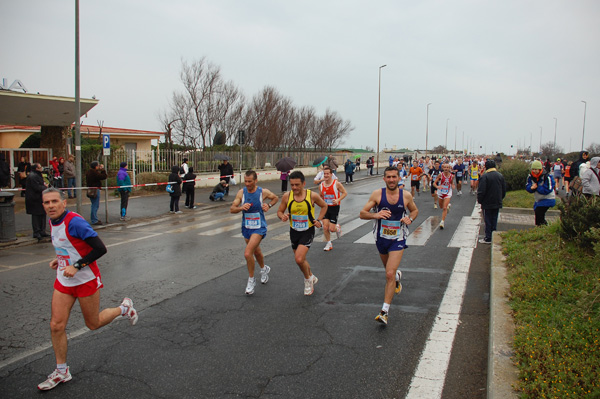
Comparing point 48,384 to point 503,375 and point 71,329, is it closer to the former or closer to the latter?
point 71,329

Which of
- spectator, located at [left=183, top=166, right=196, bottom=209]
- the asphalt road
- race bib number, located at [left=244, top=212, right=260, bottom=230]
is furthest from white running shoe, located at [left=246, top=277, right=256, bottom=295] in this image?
spectator, located at [left=183, top=166, right=196, bottom=209]

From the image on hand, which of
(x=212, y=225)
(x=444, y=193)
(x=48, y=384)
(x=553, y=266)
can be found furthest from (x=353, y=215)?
(x=48, y=384)

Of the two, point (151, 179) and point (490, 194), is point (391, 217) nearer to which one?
point (490, 194)

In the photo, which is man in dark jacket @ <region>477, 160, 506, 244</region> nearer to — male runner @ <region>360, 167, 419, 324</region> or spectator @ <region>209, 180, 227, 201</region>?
male runner @ <region>360, 167, 419, 324</region>

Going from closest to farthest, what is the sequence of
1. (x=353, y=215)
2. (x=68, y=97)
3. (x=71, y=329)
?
(x=71, y=329) → (x=353, y=215) → (x=68, y=97)

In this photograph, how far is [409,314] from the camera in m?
5.79

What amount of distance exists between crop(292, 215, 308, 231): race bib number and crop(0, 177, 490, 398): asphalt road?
972mm

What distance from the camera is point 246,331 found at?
5.28 meters

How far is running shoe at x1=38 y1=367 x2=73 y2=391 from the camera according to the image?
3945 millimetres

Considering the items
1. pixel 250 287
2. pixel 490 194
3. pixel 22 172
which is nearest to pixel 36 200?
pixel 250 287

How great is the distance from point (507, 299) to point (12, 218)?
1081 centimetres

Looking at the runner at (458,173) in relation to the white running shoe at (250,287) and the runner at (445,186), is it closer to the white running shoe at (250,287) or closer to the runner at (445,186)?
the runner at (445,186)

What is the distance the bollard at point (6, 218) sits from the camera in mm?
10633

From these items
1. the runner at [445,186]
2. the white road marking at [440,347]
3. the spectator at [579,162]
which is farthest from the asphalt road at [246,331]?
the spectator at [579,162]
